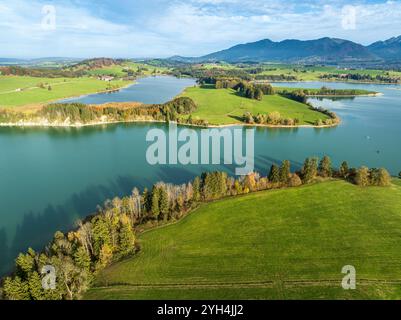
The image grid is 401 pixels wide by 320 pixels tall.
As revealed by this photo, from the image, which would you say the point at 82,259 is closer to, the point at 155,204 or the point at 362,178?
the point at 155,204

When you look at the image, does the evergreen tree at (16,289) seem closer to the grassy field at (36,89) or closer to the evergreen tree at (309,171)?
the evergreen tree at (309,171)

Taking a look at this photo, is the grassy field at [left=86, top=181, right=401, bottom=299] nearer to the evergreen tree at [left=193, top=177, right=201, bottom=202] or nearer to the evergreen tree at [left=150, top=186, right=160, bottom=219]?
the evergreen tree at [left=193, top=177, right=201, bottom=202]

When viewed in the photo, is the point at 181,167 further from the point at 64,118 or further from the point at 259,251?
the point at 64,118

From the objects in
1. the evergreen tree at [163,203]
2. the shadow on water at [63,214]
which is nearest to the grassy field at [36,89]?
the shadow on water at [63,214]
